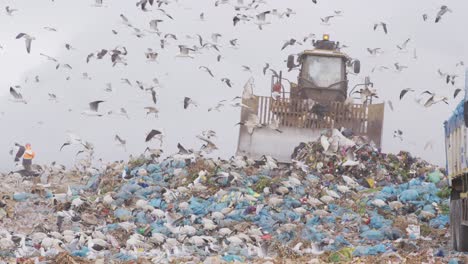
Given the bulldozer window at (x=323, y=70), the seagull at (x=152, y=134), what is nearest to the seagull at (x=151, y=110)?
the seagull at (x=152, y=134)

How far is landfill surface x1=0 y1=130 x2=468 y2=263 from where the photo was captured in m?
10.6

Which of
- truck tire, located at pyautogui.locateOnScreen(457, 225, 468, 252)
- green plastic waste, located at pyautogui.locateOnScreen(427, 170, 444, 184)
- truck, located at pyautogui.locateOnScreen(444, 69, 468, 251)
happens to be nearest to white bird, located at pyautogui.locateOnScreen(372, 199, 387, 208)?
truck, located at pyautogui.locateOnScreen(444, 69, 468, 251)

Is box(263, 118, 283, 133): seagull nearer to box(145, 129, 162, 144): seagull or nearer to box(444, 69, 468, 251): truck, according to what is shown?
box(145, 129, 162, 144): seagull

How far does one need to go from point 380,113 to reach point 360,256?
10.8 m

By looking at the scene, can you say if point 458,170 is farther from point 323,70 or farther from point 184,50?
point 323,70

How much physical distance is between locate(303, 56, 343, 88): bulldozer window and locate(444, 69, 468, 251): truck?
832cm

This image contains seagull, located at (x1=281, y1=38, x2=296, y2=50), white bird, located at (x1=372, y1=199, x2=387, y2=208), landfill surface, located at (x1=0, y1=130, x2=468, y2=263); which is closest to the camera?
landfill surface, located at (x1=0, y1=130, x2=468, y2=263)

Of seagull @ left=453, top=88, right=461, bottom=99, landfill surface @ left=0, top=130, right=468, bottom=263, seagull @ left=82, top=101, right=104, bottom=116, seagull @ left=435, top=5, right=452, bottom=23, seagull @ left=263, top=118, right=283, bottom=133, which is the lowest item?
landfill surface @ left=0, top=130, right=468, bottom=263

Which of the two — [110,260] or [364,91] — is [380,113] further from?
[110,260]

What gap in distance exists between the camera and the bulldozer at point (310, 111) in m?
20.2

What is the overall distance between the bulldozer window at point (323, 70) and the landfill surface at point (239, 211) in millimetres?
1711

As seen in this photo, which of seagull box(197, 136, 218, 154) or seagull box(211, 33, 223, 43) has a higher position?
seagull box(211, 33, 223, 43)

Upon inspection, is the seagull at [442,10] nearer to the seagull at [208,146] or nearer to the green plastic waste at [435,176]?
the green plastic waste at [435,176]

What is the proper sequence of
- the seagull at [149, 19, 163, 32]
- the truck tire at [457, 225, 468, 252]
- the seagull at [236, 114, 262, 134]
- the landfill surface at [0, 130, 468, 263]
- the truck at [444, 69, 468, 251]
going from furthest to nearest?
the seagull at [236, 114, 262, 134] < the seagull at [149, 19, 163, 32] < the truck tire at [457, 225, 468, 252] < the landfill surface at [0, 130, 468, 263] < the truck at [444, 69, 468, 251]
